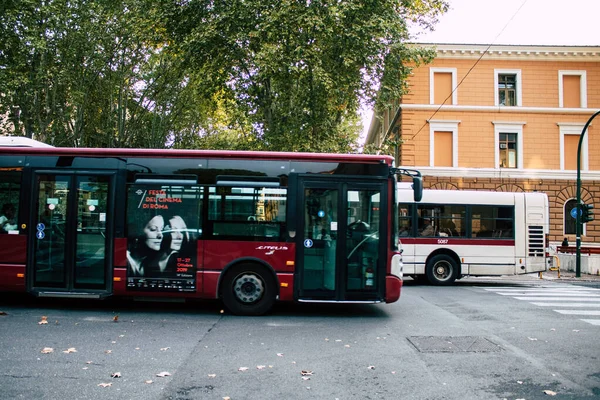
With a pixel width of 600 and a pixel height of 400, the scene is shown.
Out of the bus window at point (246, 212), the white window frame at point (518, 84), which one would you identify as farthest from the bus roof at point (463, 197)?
the white window frame at point (518, 84)

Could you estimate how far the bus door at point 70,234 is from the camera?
9.27m

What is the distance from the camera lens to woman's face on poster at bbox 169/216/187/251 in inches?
362

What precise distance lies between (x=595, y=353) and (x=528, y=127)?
26009 millimetres

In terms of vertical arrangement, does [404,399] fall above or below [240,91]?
below

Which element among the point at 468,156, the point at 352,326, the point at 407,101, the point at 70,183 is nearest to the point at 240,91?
the point at 407,101

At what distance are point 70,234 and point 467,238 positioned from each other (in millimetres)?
11516

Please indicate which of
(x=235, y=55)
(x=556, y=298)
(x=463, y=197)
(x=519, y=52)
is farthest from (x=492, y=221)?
(x=519, y=52)

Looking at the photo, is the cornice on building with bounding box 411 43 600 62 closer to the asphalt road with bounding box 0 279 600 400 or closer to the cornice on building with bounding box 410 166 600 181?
the cornice on building with bounding box 410 166 600 181

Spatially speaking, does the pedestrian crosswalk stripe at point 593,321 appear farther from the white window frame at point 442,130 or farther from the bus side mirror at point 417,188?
the white window frame at point 442,130

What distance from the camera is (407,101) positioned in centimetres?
3064

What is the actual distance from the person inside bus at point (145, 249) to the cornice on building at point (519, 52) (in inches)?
979

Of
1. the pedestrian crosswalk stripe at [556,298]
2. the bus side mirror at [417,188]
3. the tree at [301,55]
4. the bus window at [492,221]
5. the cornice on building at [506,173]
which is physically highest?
the tree at [301,55]

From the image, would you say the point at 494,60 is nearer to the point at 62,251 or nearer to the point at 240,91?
the point at 240,91

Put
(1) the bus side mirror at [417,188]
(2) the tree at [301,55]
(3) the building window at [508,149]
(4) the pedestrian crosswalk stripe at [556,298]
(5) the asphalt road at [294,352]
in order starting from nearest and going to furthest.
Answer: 1. (5) the asphalt road at [294,352]
2. (1) the bus side mirror at [417,188]
3. (4) the pedestrian crosswalk stripe at [556,298]
4. (2) the tree at [301,55]
5. (3) the building window at [508,149]
